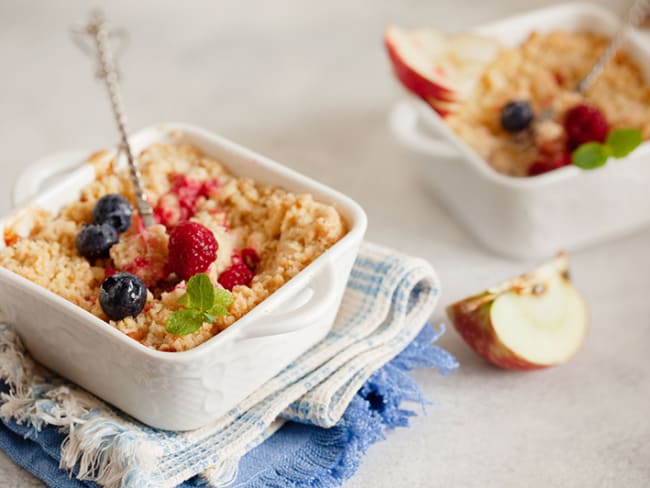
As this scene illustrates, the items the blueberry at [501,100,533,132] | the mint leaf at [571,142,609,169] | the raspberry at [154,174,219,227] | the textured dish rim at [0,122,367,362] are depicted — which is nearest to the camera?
the textured dish rim at [0,122,367,362]

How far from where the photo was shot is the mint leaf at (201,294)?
1560 millimetres

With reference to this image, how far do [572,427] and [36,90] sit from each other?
1891 mm

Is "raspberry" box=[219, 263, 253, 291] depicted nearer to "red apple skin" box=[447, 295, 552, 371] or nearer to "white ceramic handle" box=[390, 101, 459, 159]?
"red apple skin" box=[447, 295, 552, 371]

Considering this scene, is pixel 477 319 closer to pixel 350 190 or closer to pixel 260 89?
pixel 350 190

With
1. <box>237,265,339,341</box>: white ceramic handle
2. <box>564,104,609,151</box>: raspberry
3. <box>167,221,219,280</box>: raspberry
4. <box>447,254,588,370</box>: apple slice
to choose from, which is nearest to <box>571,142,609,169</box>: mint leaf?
<box>564,104,609,151</box>: raspberry

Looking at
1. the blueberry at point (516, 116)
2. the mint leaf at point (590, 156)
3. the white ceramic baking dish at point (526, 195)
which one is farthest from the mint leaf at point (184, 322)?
the blueberry at point (516, 116)

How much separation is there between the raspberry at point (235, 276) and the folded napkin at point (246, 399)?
206 millimetres

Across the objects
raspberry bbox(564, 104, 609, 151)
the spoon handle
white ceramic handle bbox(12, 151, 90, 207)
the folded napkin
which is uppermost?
white ceramic handle bbox(12, 151, 90, 207)

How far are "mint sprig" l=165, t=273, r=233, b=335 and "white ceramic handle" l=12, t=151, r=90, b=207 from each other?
1.74ft

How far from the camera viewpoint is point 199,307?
5.12 feet

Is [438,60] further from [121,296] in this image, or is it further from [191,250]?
[121,296]

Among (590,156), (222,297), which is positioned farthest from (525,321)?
(222,297)

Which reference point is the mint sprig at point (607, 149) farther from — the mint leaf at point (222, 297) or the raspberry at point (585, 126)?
the mint leaf at point (222, 297)

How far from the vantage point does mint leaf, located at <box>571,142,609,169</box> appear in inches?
83.5
